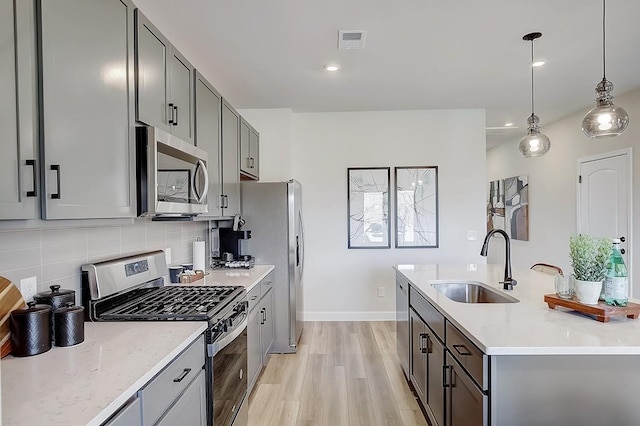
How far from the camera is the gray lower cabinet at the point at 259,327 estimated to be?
110 inches

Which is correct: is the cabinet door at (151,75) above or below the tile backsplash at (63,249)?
above

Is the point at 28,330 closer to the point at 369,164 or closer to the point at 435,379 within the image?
the point at 435,379

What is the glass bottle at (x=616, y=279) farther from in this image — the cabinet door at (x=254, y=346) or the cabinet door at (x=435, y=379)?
the cabinet door at (x=254, y=346)

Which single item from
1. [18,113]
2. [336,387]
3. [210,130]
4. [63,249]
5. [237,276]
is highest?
[210,130]

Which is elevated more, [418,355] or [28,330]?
[28,330]

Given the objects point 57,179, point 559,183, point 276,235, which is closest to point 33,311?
point 57,179

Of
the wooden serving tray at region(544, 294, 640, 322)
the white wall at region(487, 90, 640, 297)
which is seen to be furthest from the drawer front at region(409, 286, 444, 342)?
the white wall at region(487, 90, 640, 297)

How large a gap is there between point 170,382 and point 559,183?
5733 mm

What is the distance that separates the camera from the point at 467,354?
1.64 meters

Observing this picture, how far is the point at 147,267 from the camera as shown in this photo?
233cm

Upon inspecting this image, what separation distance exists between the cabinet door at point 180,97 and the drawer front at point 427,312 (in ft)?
5.84

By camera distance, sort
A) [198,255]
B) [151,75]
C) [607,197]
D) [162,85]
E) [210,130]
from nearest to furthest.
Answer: [151,75] < [162,85] < [210,130] < [198,255] < [607,197]

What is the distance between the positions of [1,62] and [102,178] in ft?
1.73

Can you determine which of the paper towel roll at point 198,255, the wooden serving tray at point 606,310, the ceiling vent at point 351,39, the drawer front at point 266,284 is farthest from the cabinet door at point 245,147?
the wooden serving tray at point 606,310
